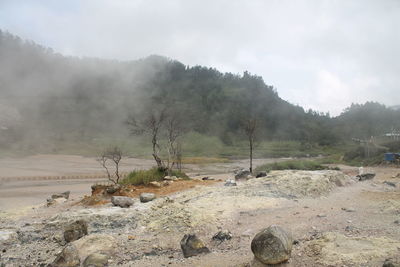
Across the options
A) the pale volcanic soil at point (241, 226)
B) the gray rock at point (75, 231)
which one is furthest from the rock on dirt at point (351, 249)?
the gray rock at point (75, 231)

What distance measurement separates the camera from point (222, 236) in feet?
24.9

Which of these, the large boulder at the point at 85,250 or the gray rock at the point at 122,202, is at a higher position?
the gray rock at the point at 122,202

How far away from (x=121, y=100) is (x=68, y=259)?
100.0 metres

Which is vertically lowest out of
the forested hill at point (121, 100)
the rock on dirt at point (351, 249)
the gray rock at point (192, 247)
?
the gray rock at point (192, 247)

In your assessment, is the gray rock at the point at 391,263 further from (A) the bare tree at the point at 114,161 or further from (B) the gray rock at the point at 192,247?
(A) the bare tree at the point at 114,161

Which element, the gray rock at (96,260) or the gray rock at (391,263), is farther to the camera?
the gray rock at (96,260)

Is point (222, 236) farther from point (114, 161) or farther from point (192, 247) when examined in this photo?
point (114, 161)

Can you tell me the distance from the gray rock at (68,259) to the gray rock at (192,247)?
200 centimetres

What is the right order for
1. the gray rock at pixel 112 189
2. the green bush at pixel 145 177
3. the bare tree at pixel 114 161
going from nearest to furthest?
the gray rock at pixel 112 189 < the green bush at pixel 145 177 < the bare tree at pixel 114 161

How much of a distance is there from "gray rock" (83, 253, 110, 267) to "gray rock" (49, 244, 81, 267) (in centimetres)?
21

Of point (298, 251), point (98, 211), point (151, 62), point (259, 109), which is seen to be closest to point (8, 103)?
point (151, 62)

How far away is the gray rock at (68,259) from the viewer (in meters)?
6.79

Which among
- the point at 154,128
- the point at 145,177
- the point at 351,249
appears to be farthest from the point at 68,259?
the point at 154,128

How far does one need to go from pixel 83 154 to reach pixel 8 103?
1355 inches
